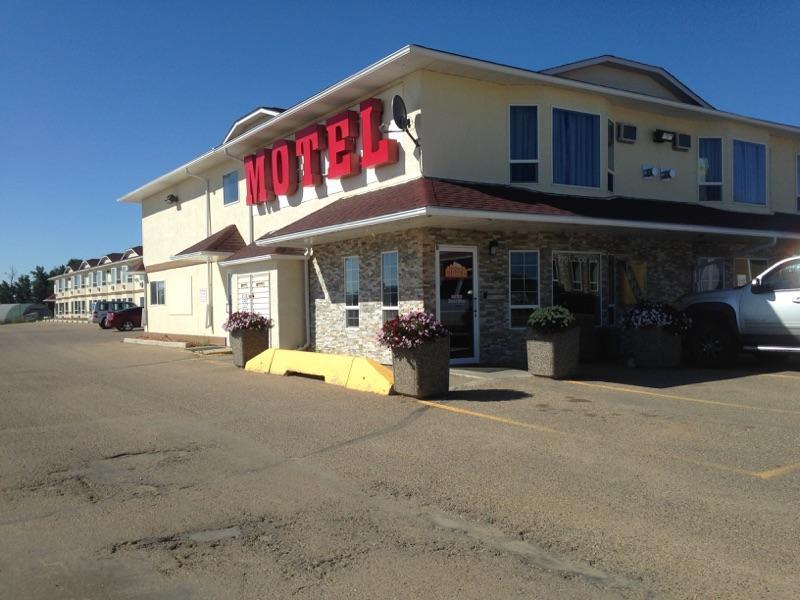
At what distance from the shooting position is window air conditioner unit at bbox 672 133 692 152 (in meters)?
17.3

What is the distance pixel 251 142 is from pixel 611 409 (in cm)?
1378

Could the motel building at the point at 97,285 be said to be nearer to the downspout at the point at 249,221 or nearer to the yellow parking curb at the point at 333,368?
the downspout at the point at 249,221

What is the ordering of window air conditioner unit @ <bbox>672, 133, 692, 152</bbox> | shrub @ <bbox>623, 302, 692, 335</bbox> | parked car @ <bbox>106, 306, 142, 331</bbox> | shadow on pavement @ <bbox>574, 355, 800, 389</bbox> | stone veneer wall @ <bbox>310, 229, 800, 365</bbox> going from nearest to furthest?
shadow on pavement @ <bbox>574, 355, 800, 389</bbox>, shrub @ <bbox>623, 302, 692, 335</bbox>, stone veneer wall @ <bbox>310, 229, 800, 365</bbox>, window air conditioner unit @ <bbox>672, 133, 692, 152</bbox>, parked car @ <bbox>106, 306, 142, 331</bbox>

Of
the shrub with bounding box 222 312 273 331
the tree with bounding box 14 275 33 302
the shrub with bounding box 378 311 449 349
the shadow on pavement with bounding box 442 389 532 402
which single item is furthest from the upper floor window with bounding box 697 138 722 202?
the tree with bounding box 14 275 33 302

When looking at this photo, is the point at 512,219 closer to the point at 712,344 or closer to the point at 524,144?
the point at 524,144

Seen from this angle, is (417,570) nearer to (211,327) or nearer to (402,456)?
(402,456)

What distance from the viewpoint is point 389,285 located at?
14383 mm

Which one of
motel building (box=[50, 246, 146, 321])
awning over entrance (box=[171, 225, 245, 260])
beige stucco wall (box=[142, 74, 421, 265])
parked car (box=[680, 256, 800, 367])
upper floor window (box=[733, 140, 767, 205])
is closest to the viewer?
parked car (box=[680, 256, 800, 367])

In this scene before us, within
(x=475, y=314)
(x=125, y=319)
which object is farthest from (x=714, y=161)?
(x=125, y=319)

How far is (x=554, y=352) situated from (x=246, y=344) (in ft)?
23.1

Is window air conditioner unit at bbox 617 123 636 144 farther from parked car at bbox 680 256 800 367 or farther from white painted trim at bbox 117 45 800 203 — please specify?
parked car at bbox 680 256 800 367

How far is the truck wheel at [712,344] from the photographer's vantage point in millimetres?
13172

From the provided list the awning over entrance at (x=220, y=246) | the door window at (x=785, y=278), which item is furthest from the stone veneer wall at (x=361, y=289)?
the door window at (x=785, y=278)

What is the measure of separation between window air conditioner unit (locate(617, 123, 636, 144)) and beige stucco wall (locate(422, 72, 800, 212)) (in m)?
0.16
